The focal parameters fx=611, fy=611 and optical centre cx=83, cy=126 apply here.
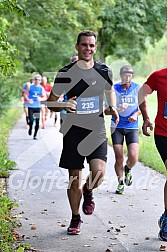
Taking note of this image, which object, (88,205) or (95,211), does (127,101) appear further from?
(88,205)

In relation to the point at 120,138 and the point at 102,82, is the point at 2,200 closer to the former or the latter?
the point at 102,82

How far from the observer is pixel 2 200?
760cm

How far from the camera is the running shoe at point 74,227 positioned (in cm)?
704

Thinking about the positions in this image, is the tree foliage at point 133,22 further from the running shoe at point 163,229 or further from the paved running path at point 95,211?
the running shoe at point 163,229

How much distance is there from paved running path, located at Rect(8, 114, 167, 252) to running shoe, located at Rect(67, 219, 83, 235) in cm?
7

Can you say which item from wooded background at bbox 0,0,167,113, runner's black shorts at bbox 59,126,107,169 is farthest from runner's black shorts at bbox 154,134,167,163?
wooded background at bbox 0,0,167,113

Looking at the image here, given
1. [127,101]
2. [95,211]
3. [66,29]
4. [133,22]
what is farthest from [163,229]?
[133,22]

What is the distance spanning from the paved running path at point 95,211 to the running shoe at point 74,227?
2.7 inches

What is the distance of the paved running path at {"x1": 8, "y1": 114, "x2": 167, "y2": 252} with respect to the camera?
667cm

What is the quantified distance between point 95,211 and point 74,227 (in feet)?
4.35

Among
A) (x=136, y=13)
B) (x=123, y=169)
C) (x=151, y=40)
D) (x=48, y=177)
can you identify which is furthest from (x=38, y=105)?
(x=151, y=40)

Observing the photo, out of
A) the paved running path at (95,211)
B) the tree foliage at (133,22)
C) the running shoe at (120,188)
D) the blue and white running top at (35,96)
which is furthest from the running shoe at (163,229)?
the tree foliage at (133,22)

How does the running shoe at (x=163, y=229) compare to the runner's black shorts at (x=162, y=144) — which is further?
the runner's black shorts at (x=162, y=144)

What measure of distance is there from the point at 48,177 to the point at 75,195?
4.25m
